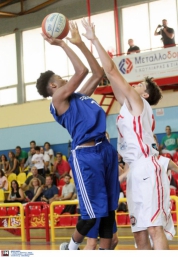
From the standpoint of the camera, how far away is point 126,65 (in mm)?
18219

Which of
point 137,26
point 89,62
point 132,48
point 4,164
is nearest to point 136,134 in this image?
point 89,62

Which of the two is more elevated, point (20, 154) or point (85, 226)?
point (20, 154)

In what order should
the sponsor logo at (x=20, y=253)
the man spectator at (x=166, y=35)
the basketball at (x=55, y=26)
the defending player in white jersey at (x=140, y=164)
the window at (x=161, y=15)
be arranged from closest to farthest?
1. the sponsor logo at (x=20, y=253)
2. the defending player in white jersey at (x=140, y=164)
3. the basketball at (x=55, y=26)
4. the man spectator at (x=166, y=35)
5. the window at (x=161, y=15)

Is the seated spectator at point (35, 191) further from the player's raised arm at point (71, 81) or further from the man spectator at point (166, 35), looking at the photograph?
the player's raised arm at point (71, 81)

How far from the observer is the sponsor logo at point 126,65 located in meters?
18.2

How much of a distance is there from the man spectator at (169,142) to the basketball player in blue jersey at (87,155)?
11.0 metres

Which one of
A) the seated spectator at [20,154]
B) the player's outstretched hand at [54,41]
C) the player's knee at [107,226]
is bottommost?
the player's knee at [107,226]

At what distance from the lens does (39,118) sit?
71.2 ft

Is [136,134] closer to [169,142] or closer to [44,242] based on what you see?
[44,242]

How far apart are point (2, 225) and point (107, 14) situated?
966 centimetres

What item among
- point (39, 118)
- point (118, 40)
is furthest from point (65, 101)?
point (39, 118)

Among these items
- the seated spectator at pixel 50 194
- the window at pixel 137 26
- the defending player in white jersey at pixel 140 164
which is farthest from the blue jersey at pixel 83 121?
the window at pixel 137 26

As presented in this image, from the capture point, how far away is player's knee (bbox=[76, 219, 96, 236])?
5.74 m

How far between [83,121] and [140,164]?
2.49 feet
